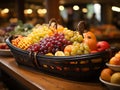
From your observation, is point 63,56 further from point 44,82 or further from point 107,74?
point 107,74

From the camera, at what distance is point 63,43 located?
7.11ft

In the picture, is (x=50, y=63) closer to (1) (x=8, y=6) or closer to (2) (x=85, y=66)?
(2) (x=85, y=66)

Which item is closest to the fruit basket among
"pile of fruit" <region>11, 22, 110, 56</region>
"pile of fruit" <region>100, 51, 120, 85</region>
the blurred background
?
"pile of fruit" <region>11, 22, 110, 56</region>

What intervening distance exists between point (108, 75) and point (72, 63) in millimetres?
306

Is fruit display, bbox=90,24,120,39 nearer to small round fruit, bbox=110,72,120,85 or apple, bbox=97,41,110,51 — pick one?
apple, bbox=97,41,110,51

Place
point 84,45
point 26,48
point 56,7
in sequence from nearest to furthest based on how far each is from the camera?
point 84,45 → point 26,48 → point 56,7

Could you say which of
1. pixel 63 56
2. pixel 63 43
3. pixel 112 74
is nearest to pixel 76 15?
pixel 63 43

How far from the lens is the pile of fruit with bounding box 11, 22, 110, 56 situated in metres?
1.95

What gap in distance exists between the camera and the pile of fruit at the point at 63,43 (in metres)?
1.95

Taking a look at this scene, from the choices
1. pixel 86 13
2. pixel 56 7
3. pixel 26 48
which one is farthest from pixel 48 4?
pixel 86 13

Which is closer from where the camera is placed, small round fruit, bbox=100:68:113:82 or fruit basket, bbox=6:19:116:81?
small round fruit, bbox=100:68:113:82

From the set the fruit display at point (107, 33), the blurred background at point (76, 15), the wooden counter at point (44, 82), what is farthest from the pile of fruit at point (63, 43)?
the fruit display at point (107, 33)

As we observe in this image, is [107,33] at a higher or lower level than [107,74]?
lower

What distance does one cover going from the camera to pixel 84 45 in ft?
6.28
